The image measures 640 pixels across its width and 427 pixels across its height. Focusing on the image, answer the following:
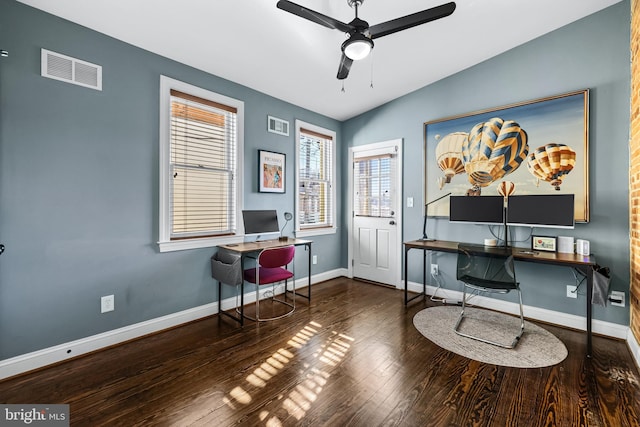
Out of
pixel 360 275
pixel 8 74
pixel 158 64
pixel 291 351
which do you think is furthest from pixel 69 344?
pixel 360 275

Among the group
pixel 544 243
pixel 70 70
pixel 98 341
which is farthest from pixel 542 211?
pixel 70 70

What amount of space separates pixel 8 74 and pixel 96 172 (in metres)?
0.81

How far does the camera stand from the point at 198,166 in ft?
10.1

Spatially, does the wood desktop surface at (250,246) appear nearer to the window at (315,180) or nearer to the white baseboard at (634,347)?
the window at (315,180)

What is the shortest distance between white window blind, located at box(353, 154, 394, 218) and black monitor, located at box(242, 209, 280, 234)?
154 centimetres

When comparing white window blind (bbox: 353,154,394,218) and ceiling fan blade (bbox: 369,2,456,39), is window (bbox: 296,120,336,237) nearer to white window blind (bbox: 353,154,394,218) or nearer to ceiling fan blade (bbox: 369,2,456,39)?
white window blind (bbox: 353,154,394,218)

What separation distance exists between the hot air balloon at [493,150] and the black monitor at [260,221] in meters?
2.45

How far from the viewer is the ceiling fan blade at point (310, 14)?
1.89 meters

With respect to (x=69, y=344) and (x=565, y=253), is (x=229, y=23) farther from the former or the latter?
(x=565, y=253)

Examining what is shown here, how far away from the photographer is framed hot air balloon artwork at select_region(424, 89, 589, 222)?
9.23 feet

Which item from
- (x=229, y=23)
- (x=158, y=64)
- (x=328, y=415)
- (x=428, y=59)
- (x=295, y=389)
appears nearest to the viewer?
(x=328, y=415)

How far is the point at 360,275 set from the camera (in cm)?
464

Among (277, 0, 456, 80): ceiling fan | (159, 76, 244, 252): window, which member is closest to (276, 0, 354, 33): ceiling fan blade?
(277, 0, 456, 80): ceiling fan

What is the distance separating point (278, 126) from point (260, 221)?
1.32 meters
